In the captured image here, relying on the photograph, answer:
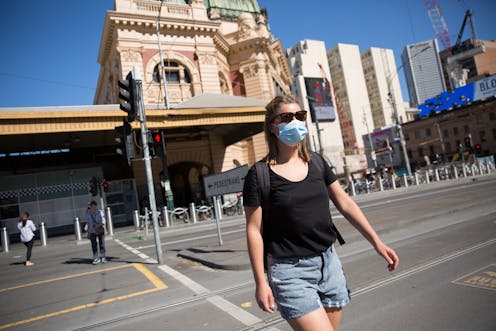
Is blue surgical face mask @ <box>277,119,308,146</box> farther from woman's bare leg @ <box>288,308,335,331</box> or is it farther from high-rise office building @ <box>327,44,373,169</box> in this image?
high-rise office building @ <box>327,44,373,169</box>

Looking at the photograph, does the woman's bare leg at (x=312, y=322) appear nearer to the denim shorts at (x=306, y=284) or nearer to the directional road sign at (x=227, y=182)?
the denim shorts at (x=306, y=284)

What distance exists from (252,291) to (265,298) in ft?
10.2

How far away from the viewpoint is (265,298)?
6.18ft

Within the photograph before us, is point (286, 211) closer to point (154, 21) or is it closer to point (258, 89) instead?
point (154, 21)

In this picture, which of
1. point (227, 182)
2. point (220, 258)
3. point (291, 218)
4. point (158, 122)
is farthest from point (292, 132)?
point (158, 122)

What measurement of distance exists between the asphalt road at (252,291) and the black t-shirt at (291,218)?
1.85 m

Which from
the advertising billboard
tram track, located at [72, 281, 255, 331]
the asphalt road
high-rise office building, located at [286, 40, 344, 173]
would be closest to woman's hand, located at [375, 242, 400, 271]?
the asphalt road

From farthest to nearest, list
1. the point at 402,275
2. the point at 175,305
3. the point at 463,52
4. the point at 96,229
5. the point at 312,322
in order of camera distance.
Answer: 1. the point at 463,52
2. the point at 96,229
3. the point at 402,275
4. the point at 175,305
5. the point at 312,322

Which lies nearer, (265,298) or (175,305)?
(265,298)

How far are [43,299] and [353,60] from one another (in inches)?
4980

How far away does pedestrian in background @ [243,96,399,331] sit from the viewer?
191 cm

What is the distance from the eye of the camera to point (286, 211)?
203cm

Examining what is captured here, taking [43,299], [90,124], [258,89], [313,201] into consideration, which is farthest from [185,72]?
[313,201]

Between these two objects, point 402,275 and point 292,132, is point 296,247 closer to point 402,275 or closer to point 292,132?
point 292,132
